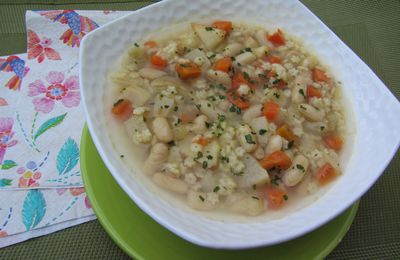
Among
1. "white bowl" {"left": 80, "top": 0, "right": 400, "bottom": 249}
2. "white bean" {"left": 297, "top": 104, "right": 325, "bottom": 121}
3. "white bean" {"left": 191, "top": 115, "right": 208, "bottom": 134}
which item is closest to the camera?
"white bowl" {"left": 80, "top": 0, "right": 400, "bottom": 249}

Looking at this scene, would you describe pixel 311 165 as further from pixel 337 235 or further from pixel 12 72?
pixel 12 72

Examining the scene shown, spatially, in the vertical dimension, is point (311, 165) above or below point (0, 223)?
above

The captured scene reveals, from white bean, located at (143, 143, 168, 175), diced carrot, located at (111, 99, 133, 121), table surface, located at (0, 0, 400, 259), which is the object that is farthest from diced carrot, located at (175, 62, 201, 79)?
table surface, located at (0, 0, 400, 259)

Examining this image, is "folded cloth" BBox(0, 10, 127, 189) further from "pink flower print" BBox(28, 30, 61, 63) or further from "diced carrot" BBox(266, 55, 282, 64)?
"diced carrot" BBox(266, 55, 282, 64)

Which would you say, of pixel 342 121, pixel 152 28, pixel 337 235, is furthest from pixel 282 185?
pixel 152 28

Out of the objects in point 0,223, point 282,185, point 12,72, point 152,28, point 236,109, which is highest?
point 152,28

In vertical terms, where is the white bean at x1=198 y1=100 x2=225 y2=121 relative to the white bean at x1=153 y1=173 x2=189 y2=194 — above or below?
above
